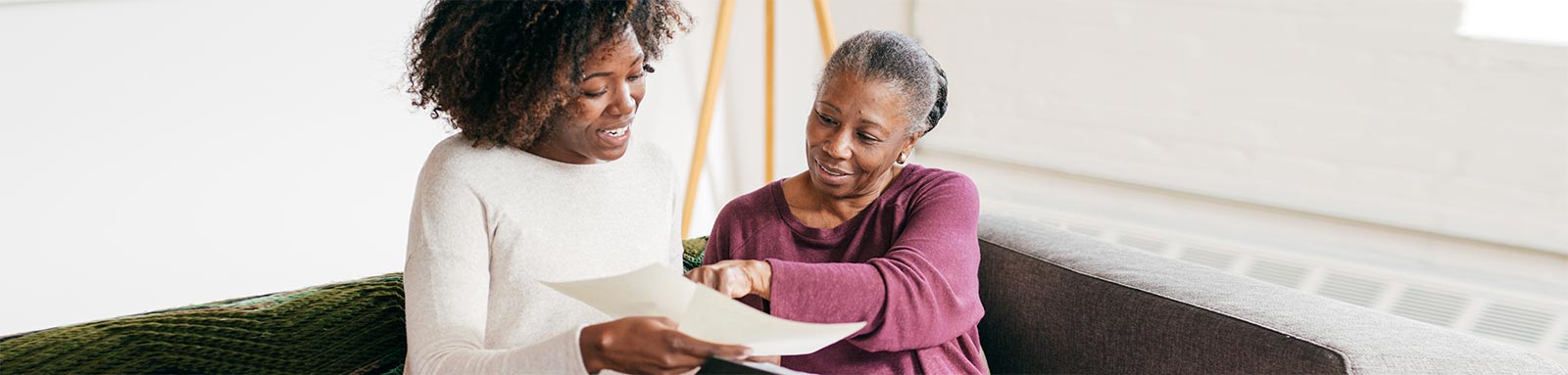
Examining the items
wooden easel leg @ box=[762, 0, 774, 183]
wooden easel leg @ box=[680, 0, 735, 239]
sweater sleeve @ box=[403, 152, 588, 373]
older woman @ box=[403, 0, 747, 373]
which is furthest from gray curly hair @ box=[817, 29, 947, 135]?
wooden easel leg @ box=[762, 0, 774, 183]

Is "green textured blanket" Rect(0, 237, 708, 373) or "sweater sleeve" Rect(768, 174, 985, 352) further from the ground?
"green textured blanket" Rect(0, 237, 708, 373)

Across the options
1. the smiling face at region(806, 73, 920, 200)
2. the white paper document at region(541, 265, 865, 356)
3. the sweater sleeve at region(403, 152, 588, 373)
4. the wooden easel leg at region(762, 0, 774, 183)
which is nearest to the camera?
the white paper document at region(541, 265, 865, 356)

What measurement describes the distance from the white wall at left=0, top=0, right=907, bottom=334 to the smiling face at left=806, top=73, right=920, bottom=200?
0.51m

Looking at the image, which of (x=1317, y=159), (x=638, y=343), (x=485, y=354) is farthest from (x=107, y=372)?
(x=1317, y=159)

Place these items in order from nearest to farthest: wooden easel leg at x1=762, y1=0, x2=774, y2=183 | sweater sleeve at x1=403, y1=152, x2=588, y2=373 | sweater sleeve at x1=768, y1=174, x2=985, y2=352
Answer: sweater sleeve at x1=403, y1=152, x2=588, y2=373, sweater sleeve at x1=768, y1=174, x2=985, y2=352, wooden easel leg at x1=762, y1=0, x2=774, y2=183

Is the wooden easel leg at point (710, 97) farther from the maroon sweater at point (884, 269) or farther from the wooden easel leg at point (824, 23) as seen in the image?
the maroon sweater at point (884, 269)

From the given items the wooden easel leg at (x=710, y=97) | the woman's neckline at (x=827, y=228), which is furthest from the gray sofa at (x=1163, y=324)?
the wooden easel leg at (x=710, y=97)

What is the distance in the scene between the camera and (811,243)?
174 centimetres

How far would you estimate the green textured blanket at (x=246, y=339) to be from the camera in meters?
1.35

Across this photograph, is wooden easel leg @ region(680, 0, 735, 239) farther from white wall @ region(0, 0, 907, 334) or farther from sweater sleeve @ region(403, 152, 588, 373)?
sweater sleeve @ region(403, 152, 588, 373)

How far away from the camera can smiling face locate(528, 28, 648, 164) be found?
139cm

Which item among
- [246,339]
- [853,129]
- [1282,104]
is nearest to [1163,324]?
[853,129]

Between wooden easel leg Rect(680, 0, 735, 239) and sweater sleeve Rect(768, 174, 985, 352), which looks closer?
sweater sleeve Rect(768, 174, 985, 352)

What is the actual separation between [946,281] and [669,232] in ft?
1.16
